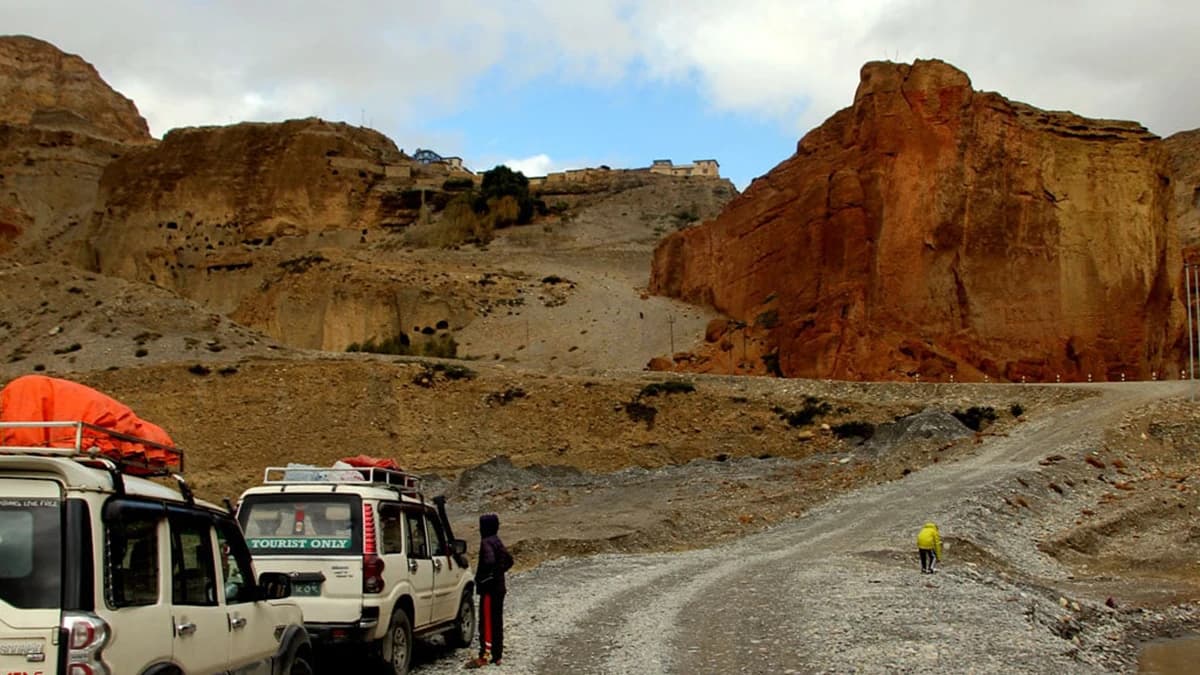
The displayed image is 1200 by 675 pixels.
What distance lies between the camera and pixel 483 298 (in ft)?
239

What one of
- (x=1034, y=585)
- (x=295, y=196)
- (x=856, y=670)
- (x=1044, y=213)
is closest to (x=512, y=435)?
(x=1044, y=213)

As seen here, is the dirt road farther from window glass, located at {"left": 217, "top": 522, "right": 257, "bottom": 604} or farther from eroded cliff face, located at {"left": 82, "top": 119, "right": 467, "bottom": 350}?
eroded cliff face, located at {"left": 82, "top": 119, "right": 467, "bottom": 350}

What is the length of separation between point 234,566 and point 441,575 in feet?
14.1

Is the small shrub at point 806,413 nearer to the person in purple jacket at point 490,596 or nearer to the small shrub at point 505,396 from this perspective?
the small shrub at point 505,396

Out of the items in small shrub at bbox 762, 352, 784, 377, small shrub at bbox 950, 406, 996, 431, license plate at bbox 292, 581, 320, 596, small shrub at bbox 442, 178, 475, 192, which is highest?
small shrub at bbox 442, 178, 475, 192

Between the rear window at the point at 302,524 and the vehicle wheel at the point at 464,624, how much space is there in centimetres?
272

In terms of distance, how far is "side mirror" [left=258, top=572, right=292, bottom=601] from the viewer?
27.1ft

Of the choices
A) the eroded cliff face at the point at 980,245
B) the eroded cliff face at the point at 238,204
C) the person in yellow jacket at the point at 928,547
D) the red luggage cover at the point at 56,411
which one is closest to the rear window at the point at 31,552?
the red luggage cover at the point at 56,411

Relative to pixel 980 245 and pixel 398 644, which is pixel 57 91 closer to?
pixel 980 245

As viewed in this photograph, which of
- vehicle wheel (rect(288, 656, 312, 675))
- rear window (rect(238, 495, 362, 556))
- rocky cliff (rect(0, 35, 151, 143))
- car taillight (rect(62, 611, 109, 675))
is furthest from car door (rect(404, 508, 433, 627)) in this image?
rocky cliff (rect(0, 35, 151, 143))

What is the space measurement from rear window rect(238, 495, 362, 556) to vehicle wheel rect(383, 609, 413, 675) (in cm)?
83

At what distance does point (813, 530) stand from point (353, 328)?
4923cm

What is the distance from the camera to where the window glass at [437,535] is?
1239 cm

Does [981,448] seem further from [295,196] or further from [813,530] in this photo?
[295,196]
